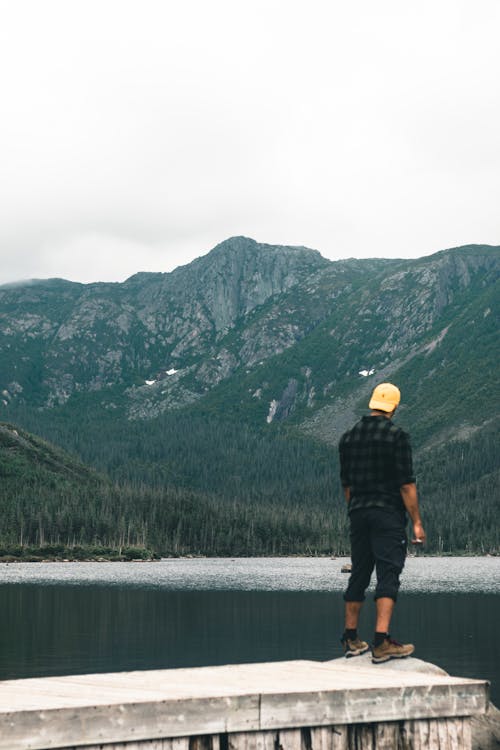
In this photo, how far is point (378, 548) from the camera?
64.3 ft

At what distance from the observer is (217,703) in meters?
14.2

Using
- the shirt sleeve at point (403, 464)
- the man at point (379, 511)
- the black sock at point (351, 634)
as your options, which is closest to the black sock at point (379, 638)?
the man at point (379, 511)

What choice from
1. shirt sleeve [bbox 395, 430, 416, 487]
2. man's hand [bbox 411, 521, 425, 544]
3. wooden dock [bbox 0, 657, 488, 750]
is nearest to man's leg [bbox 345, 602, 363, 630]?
man's hand [bbox 411, 521, 425, 544]

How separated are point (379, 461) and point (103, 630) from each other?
44.6m

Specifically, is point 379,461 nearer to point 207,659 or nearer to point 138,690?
point 138,690

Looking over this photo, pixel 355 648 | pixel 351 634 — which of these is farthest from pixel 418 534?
pixel 355 648

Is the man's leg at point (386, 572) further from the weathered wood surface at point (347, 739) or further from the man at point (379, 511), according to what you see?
the weathered wood surface at point (347, 739)

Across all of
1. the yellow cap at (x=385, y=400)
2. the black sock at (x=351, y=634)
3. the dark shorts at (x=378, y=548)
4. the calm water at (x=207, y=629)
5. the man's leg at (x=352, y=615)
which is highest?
the yellow cap at (x=385, y=400)

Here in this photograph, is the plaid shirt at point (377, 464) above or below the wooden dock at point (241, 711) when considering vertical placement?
above

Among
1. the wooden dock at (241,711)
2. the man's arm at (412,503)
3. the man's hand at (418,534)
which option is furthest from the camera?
the man's arm at (412,503)

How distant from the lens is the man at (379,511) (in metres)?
19.3

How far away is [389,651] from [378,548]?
1.81m

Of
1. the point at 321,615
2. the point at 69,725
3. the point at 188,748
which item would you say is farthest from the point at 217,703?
the point at 321,615

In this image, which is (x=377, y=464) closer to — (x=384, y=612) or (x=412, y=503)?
(x=412, y=503)
